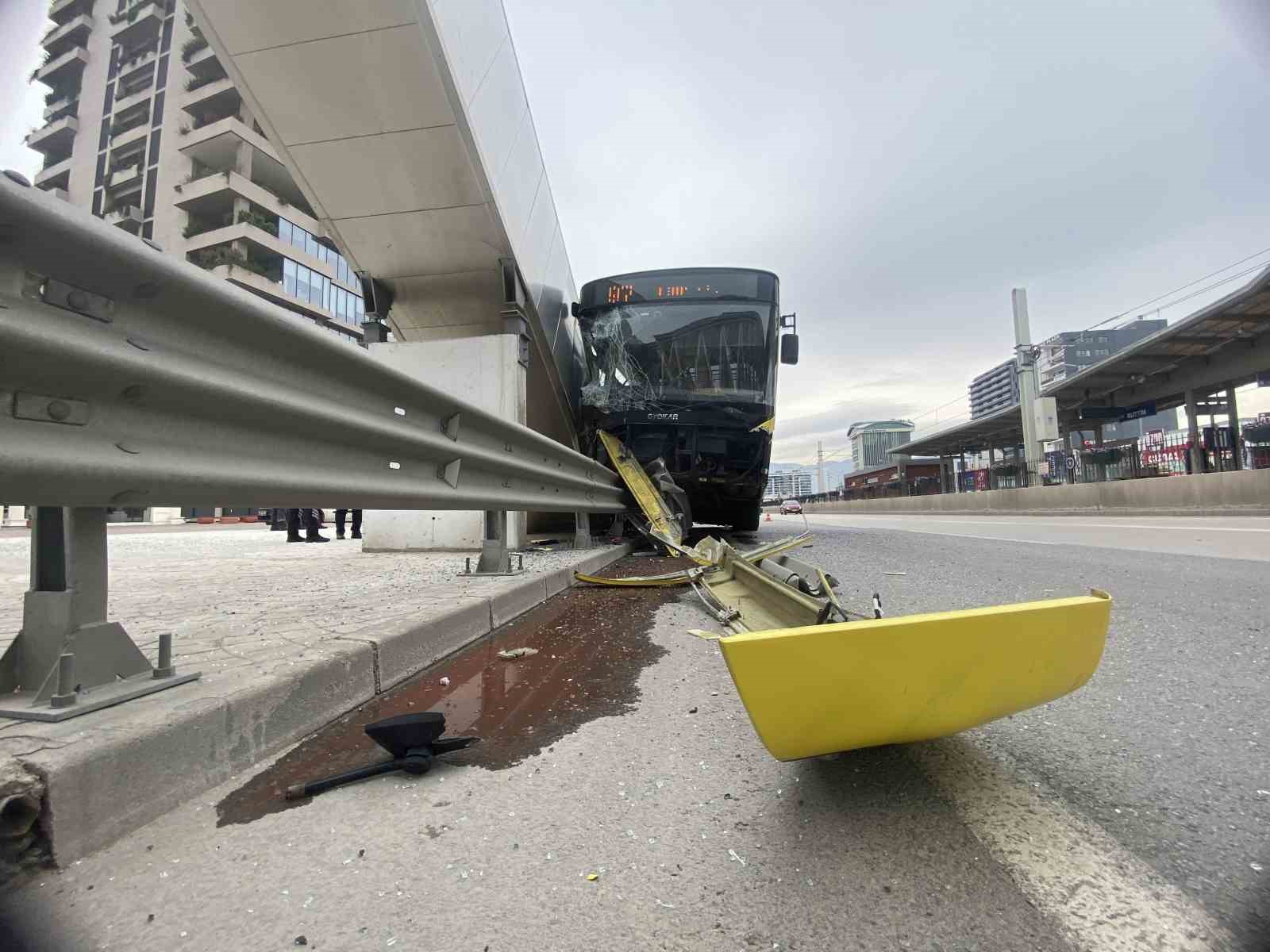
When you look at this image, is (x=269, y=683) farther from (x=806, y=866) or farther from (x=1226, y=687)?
(x=1226, y=687)

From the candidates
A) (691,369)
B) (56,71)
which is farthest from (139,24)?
(691,369)

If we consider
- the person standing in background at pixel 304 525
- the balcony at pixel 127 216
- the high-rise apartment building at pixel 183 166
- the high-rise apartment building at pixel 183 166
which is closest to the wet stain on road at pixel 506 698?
the person standing in background at pixel 304 525

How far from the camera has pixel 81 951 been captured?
938 mm

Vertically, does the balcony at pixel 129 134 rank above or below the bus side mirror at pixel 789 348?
above

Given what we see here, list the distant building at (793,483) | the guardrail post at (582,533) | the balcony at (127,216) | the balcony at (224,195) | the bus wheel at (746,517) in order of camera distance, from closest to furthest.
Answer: the guardrail post at (582,533)
the bus wheel at (746,517)
the balcony at (127,216)
the balcony at (224,195)
the distant building at (793,483)

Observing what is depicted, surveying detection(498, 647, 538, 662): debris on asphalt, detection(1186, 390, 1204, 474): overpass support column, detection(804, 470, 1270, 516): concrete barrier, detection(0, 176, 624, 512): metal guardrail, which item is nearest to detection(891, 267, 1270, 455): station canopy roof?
detection(1186, 390, 1204, 474): overpass support column

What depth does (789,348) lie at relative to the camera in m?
8.77

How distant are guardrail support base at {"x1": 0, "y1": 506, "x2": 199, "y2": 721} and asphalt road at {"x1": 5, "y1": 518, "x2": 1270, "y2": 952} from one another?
0.40 metres

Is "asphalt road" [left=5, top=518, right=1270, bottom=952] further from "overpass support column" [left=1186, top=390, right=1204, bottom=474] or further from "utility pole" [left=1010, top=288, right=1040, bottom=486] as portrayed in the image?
"utility pole" [left=1010, top=288, right=1040, bottom=486]

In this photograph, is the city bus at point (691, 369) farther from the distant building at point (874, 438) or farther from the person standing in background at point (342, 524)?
the distant building at point (874, 438)

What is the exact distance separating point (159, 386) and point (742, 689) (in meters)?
1.56

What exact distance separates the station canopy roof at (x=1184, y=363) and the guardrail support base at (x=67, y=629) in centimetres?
2636

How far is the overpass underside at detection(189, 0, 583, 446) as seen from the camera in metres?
4.49

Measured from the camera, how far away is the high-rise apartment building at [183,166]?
37.8 m
